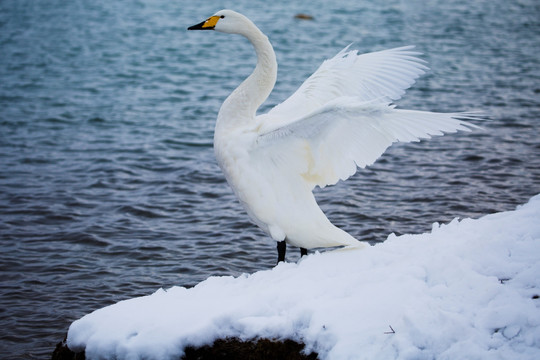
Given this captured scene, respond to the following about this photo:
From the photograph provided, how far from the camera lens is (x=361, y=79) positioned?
611 cm

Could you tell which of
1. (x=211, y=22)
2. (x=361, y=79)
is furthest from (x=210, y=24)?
(x=361, y=79)

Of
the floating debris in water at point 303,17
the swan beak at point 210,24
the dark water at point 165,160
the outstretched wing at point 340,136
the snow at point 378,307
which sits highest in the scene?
the swan beak at point 210,24

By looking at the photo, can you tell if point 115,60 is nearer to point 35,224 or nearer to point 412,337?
point 35,224

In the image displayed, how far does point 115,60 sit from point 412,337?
45.9 ft

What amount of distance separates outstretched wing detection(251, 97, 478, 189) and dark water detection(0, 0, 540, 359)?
1.87m

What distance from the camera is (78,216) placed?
317 inches

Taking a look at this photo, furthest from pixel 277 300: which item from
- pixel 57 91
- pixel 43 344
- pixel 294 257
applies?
pixel 57 91

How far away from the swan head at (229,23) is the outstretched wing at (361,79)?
2.33 feet

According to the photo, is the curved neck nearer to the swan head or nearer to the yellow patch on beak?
the swan head

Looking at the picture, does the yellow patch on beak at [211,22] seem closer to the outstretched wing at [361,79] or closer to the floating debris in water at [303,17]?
the outstretched wing at [361,79]

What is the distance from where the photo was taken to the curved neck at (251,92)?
5.42m

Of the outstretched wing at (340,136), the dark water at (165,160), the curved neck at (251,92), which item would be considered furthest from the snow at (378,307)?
the dark water at (165,160)

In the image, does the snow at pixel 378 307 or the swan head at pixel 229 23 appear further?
the swan head at pixel 229 23

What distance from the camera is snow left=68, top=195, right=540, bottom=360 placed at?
3.54 meters
